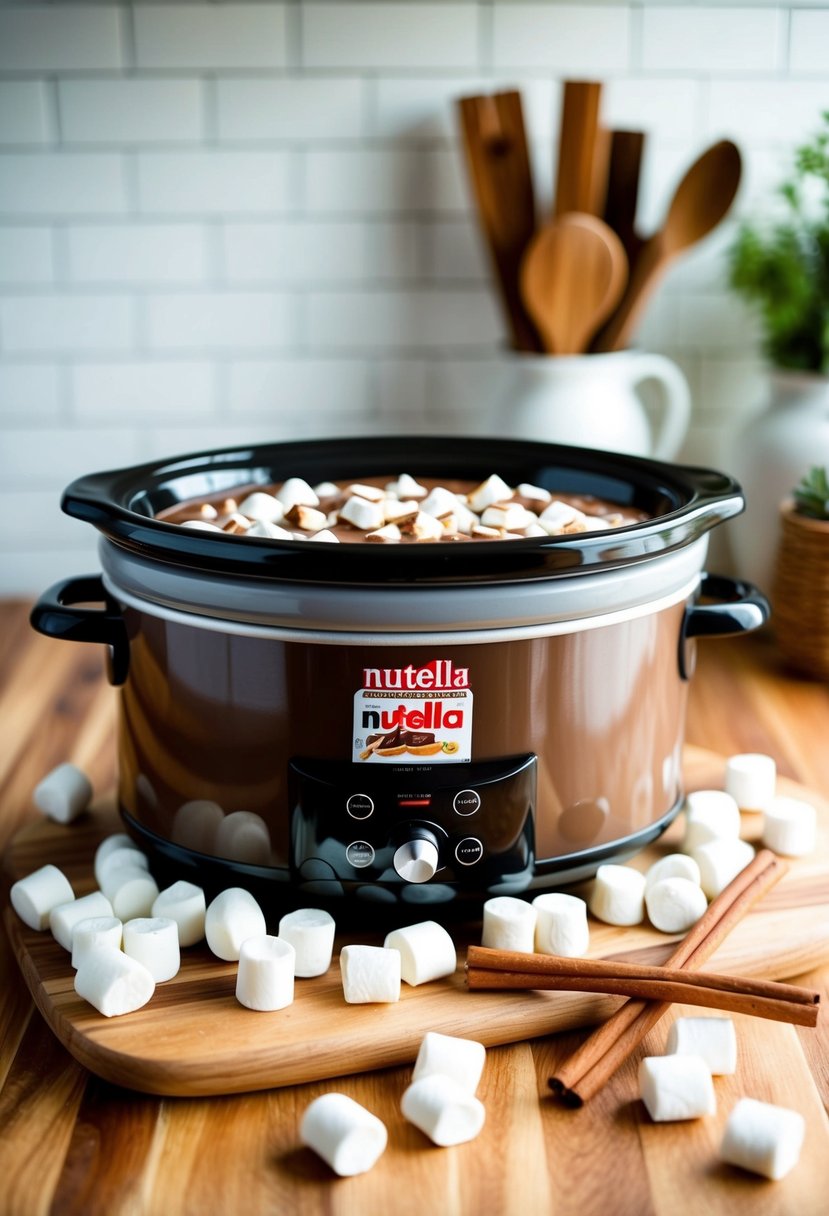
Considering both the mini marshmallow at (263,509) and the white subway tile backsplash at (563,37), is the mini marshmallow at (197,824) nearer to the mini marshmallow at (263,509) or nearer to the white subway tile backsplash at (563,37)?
the mini marshmallow at (263,509)

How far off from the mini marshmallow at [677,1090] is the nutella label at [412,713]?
246 mm

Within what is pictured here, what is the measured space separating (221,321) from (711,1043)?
126cm

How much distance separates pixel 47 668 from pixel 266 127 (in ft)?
2.54

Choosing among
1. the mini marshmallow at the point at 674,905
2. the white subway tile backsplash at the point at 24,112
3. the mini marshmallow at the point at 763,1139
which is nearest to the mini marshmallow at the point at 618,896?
the mini marshmallow at the point at 674,905

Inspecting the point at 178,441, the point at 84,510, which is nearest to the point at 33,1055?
the point at 84,510

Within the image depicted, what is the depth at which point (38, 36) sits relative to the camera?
5.41 ft

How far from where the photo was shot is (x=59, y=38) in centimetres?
165

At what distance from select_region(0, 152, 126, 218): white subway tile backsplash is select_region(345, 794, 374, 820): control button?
3.72 feet

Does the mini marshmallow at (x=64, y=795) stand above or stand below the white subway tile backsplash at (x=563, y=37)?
below

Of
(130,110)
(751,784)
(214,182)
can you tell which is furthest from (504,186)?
(751,784)

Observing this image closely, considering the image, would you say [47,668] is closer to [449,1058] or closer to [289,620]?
[289,620]

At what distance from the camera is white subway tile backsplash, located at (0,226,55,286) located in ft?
5.69

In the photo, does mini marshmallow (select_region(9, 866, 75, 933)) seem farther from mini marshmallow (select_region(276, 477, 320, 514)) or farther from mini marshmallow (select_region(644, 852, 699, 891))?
mini marshmallow (select_region(644, 852, 699, 891))

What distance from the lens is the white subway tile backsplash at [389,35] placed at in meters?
1.66
